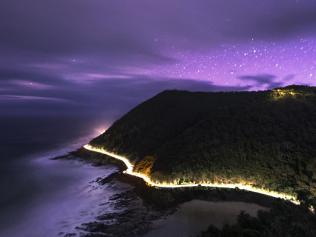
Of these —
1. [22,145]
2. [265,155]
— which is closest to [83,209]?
[265,155]

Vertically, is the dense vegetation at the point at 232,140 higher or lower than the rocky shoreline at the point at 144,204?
higher

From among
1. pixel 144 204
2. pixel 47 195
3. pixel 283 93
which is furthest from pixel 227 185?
pixel 283 93

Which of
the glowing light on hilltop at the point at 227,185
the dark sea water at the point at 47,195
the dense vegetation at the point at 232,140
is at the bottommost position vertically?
the dark sea water at the point at 47,195

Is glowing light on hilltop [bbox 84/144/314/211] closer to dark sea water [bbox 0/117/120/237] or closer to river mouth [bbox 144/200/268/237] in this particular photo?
river mouth [bbox 144/200/268/237]

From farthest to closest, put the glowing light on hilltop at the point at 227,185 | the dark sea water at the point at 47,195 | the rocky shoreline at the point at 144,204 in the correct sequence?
the glowing light on hilltop at the point at 227,185 < the dark sea water at the point at 47,195 < the rocky shoreline at the point at 144,204

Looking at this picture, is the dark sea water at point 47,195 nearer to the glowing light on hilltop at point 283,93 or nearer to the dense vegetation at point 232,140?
the dense vegetation at point 232,140

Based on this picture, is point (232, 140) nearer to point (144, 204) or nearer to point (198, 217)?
point (144, 204)

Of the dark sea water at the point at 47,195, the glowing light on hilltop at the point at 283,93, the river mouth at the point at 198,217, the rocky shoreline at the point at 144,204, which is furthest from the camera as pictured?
the glowing light on hilltop at the point at 283,93

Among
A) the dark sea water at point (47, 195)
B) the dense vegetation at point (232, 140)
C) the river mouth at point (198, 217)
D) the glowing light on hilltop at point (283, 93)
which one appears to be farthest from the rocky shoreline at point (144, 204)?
the glowing light on hilltop at point (283, 93)
